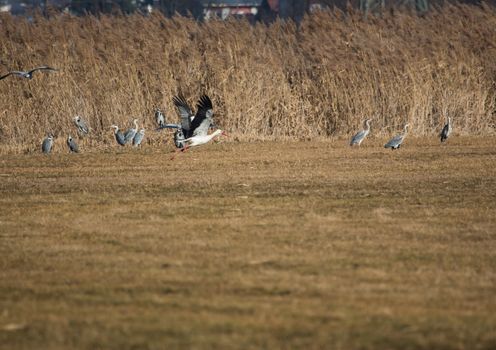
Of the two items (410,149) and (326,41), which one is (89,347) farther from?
(326,41)

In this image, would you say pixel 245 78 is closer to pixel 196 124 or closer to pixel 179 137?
pixel 179 137

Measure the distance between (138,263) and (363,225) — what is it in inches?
98.0

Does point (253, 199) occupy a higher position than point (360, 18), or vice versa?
point (360, 18)

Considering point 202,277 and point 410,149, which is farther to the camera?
point 410,149

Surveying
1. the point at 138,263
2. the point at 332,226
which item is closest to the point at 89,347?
the point at 138,263

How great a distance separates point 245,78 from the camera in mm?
20562

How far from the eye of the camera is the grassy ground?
623cm

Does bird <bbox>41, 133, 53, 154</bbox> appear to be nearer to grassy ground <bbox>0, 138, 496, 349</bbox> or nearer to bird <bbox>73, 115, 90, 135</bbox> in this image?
bird <bbox>73, 115, 90, 135</bbox>

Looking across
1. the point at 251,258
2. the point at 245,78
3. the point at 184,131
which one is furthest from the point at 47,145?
the point at 251,258

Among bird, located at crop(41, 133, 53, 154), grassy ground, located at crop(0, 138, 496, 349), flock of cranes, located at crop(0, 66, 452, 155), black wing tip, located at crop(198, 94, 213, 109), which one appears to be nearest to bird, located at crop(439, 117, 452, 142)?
flock of cranes, located at crop(0, 66, 452, 155)

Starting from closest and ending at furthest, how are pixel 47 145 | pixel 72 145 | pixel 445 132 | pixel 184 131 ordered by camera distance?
pixel 184 131
pixel 47 145
pixel 72 145
pixel 445 132

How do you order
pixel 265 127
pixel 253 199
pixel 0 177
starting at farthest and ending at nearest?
pixel 265 127 < pixel 0 177 < pixel 253 199

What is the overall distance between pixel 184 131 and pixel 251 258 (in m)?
9.57

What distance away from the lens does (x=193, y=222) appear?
1027 centimetres
